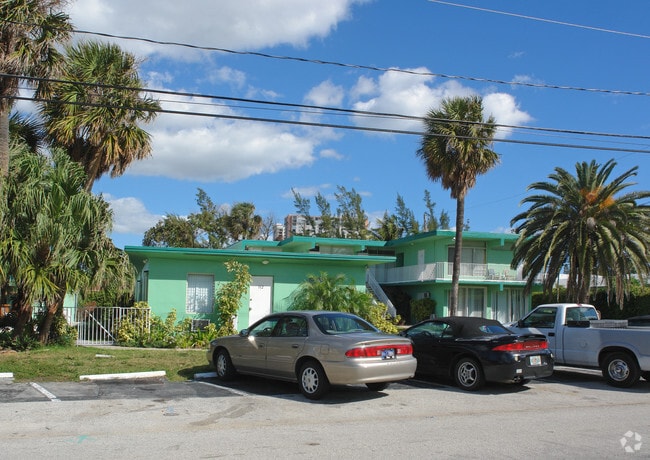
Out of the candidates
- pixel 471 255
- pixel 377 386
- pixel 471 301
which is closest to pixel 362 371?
pixel 377 386

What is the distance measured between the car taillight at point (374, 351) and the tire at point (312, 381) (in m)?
0.65

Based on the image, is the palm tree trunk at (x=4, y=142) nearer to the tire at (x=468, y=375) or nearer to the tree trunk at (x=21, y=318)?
the tree trunk at (x=21, y=318)

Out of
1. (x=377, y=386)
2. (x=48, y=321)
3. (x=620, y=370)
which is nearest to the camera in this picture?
(x=377, y=386)

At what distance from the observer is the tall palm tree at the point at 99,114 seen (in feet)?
56.1

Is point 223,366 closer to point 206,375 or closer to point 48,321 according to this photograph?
point 206,375

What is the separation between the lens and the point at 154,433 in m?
7.70

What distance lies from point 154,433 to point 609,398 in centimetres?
825

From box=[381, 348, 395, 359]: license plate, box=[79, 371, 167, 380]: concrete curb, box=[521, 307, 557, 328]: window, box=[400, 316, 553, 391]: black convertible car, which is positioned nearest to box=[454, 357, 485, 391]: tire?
box=[400, 316, 553, 391]: black convertible car

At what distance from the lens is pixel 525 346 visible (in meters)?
11.5

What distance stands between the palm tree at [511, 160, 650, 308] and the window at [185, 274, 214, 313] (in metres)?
12.7

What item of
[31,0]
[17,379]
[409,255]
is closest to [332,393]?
[17,379]

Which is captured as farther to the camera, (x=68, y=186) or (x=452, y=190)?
(x=452, y=190)

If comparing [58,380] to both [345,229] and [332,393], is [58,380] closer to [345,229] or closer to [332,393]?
[332,393]

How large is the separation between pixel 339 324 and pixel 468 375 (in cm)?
280
